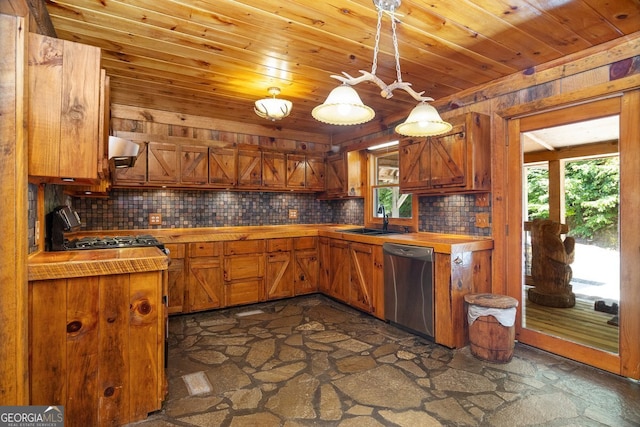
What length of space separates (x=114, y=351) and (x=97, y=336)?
0.13 metres

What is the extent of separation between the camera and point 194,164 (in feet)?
13.8

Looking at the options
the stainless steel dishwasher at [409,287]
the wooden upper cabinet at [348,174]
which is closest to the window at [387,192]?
the wooden upper cabinet at [348,174]

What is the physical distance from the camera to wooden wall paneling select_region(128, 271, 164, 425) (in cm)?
191

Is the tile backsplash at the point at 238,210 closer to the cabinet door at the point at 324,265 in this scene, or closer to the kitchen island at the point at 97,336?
the cabinet door at the point at 324,265

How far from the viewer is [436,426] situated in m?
1.84

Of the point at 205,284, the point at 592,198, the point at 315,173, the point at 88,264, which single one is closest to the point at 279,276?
the point at 205,284

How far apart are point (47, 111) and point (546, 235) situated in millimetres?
3923

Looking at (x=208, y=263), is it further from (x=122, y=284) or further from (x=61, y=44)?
(x=61, y=44)

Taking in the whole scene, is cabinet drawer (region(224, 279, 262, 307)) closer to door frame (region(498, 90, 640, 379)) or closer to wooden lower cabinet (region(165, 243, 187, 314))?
wooden lower cabinet (region(165, 243, 187, 314))

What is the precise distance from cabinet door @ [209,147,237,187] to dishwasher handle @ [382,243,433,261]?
236cm

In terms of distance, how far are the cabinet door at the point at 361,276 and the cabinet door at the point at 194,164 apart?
2213 millimetres

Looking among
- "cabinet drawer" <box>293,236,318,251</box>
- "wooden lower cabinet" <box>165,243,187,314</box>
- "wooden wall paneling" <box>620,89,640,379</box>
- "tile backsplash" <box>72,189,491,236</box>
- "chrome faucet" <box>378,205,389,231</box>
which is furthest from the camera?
"cabinet drawer" <box>293,236,318,251</box>

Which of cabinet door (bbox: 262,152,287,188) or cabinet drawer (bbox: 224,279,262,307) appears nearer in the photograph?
cabinet drawer (bbox: 224,279,262,307)

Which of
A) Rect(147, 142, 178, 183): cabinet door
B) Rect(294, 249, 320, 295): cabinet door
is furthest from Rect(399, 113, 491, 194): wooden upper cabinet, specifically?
Rect(147, 142, 178, 183): cabinet door
